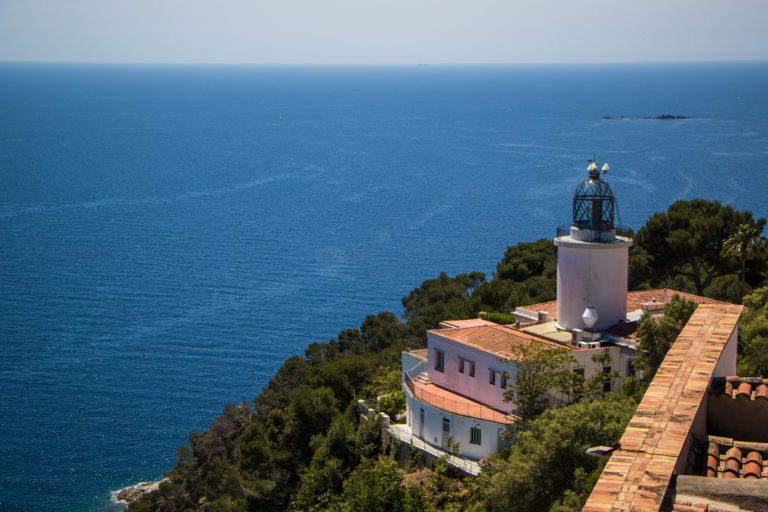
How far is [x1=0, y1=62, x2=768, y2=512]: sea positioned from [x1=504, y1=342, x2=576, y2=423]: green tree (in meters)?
22.5

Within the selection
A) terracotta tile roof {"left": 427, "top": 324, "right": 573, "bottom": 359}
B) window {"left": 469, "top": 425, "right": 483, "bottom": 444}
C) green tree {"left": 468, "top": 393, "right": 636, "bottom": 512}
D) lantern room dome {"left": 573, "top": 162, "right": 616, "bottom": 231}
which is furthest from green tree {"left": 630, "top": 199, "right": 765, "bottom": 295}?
green tree {"left": 468, "top": 393, "right": 636, "bottom": 512}

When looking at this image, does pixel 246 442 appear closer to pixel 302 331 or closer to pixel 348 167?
pixel 302 331

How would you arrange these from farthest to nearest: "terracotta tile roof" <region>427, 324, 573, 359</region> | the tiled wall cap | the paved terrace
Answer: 1. "terracotta tile roof" <region>427, 324, 573, 359</region>
2. the paved terrace
3. the tiled wall cap

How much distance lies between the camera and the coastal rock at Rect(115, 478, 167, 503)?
37.8 meters

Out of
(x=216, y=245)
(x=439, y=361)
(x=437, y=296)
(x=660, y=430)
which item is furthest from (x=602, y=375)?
(x=216, y=245)

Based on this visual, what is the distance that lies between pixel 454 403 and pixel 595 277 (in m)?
5.66

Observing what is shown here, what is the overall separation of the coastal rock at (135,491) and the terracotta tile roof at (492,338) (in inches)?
753

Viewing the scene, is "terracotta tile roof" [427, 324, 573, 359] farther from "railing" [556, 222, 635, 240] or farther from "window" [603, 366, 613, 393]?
"railing" [556, 222, 635, 240]

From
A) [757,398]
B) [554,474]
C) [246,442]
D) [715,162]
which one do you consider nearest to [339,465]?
[246,442]

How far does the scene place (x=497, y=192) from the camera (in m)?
105

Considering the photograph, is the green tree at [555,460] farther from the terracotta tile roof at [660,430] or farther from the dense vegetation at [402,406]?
the terracotta tile roof at [660,430]

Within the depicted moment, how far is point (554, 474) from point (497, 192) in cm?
8849

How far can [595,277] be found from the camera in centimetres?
2533

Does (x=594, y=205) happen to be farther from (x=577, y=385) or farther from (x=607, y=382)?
(x=577, y=385)
